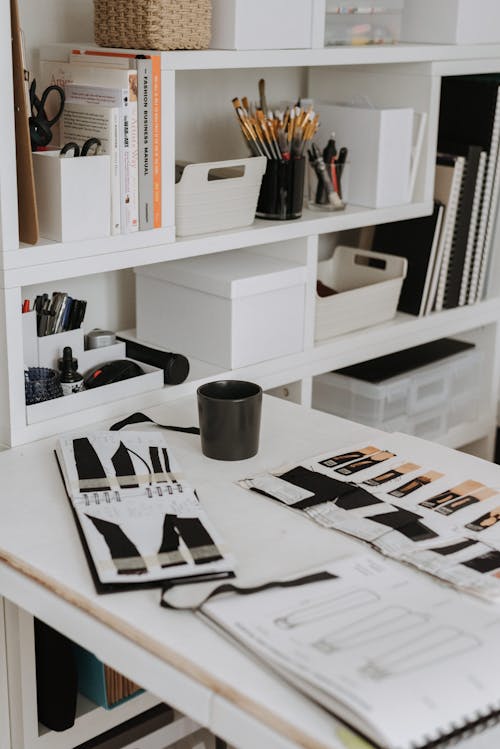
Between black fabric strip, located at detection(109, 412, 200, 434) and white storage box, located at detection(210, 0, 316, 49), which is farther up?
white storage box, located at detection(210, 0, 316, 49)

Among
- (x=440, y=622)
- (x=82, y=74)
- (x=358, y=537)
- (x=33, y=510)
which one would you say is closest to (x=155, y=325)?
(x=82, y=74)

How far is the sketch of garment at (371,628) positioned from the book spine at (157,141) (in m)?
0.77

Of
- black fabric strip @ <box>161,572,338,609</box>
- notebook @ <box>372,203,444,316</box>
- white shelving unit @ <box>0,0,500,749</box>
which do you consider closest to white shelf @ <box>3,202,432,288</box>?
white shelving unit @ <box>0,0,500,749</box>

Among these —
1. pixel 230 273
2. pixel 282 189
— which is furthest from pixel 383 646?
pixel 282 189

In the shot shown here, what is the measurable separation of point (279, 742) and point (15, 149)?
34.2 inches

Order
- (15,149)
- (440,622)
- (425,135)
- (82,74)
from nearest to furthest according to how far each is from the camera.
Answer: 1. (440,622)
2. (15,149)
3. (82,74)
4. (425,135)

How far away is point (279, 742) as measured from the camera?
86 cm

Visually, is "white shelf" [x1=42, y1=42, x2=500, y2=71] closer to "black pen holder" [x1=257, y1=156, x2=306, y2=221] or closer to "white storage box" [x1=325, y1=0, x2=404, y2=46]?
"white storage box" [x1=325, y1=0, x2=404, y2=46]

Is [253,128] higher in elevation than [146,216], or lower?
higher

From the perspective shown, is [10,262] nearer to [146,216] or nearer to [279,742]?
[146,216]

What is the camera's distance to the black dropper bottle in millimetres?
1552

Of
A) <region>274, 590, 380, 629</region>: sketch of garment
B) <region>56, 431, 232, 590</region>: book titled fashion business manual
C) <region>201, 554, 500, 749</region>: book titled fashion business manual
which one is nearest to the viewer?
<region>201, 554, 500, 749</region>: book titled fashion business manual

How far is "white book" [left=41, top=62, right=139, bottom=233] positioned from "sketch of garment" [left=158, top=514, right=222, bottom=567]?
20.4 inches

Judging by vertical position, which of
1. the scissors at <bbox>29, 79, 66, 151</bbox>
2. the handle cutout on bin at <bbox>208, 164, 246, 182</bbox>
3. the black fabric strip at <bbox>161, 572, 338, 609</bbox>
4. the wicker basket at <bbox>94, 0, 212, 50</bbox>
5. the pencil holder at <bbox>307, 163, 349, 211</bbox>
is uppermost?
the wicker basket at <bbox>94, 0, 212, 50</bbox>
